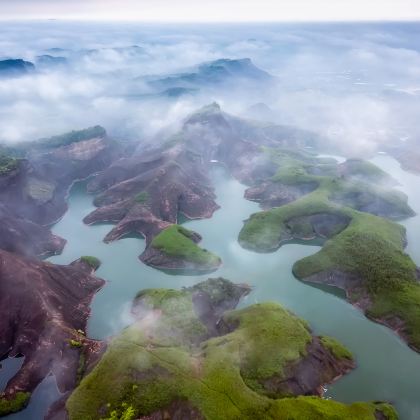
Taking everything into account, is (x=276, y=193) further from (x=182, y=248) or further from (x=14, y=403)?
(x=14, y=403)

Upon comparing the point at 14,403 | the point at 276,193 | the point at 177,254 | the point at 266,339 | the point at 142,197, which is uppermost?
the point at 266,339

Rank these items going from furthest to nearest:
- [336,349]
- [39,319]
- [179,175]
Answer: [179,175] → [39,319] → [336,349]

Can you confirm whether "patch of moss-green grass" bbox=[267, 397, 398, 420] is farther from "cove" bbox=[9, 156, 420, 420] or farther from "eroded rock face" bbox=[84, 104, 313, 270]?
"eroded rock face" bbox=[84, 104, 313, 270]

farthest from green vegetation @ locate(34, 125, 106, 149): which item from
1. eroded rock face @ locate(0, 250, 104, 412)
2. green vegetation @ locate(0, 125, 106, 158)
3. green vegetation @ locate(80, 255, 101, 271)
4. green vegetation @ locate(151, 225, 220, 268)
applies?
eroded rock face @ locate(0, 250, 104, 412)

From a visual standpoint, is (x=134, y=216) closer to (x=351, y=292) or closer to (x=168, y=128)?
(x=351, y=292)

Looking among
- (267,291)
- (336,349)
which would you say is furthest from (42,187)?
(336,349)
